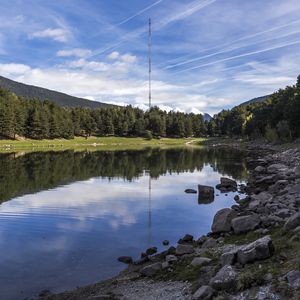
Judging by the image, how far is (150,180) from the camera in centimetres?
5362

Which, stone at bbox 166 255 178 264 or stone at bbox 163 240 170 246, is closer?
stone at bbox 166 255 178 264

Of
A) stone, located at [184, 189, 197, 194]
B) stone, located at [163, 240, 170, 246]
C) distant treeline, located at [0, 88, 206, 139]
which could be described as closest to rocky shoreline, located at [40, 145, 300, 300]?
stone, located at [163, 240, 170, 246]

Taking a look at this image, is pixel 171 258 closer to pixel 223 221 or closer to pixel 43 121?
pixel 223 221

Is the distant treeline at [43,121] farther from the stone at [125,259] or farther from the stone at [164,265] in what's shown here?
the stone at [164,265]

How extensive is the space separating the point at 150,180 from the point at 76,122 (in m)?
137

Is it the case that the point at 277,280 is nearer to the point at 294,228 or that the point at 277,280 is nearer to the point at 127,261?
the point at 294,228

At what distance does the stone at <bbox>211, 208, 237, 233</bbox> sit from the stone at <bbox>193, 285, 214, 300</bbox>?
407 inches

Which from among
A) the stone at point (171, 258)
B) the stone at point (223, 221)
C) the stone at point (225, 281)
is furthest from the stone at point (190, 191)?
the stone at point (225, 281)

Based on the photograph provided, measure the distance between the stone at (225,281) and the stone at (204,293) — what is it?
26 centimetres

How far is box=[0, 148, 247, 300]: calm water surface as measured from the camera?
18047 millimetres

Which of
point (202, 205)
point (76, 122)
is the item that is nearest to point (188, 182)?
point (202, 205)

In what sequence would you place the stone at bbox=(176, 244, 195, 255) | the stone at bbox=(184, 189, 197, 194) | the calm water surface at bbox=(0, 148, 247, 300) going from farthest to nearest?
the stone at bbox=(184, 189, 197, 194) < the stone at bbox=(176, 244, 195, 255) < the calm water surface at bbox=(0, 148, 247, 300)

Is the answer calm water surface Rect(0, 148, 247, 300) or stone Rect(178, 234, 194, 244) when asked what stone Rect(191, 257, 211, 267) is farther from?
stone Rect(178, 234, 194, 244)

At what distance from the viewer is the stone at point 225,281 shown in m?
11.9
